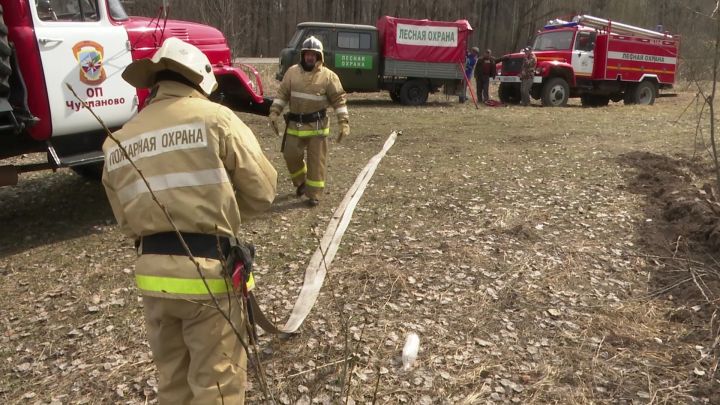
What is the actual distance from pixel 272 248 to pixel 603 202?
149 inches

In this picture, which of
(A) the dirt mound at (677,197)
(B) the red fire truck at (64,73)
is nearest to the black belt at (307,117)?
(B) the red fire truck at (64,73)

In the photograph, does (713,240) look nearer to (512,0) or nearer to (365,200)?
(365,200)

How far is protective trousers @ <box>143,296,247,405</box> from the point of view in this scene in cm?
226

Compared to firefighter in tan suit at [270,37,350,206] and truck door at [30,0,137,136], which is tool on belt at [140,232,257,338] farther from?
firefighter in tan suit at [270,37,350,206]

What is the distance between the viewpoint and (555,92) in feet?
51.7

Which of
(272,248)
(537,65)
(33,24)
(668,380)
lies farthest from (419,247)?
(537,65)

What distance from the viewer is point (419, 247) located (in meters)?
5.04

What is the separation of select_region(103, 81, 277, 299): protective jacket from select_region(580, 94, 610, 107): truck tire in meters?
17.4

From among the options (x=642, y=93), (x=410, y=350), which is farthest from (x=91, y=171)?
(x=642, y=93)

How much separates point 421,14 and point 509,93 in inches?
626

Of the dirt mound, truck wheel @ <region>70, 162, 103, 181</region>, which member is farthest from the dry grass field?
truck wheel @ <region>70, 162, 103, 181</region>

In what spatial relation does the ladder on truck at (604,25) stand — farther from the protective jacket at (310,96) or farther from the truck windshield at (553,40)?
the protective jacket at (310,96)

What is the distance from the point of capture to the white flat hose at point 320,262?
2.85 m

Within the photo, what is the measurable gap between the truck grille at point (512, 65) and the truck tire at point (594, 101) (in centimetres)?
316
